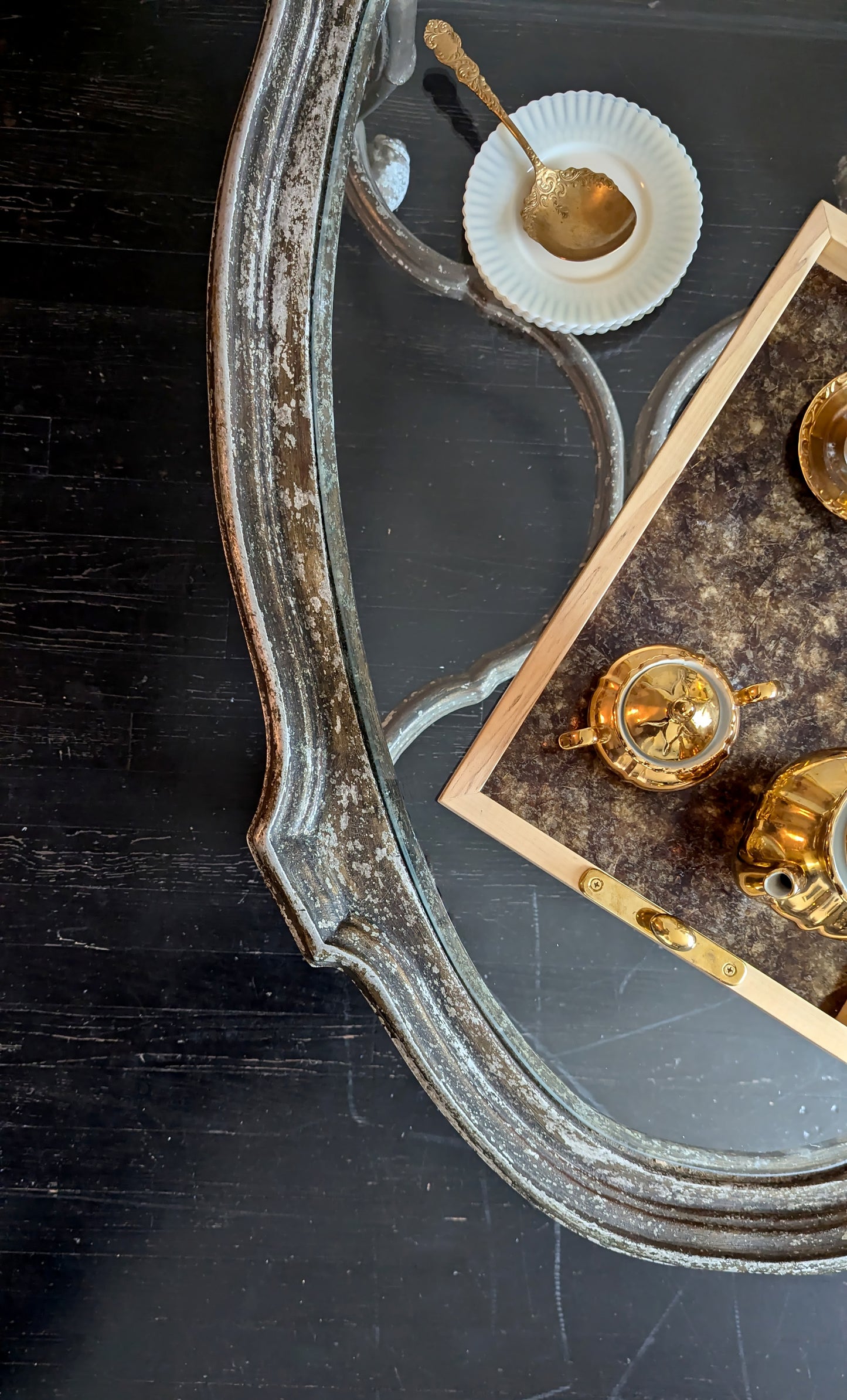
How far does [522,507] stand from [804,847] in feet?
1.16

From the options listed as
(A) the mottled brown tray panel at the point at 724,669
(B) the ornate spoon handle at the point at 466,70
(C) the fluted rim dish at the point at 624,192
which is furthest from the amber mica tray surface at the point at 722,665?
(B) the ornate spoon handle at the point at 466,70

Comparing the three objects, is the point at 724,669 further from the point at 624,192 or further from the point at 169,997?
the point at 169,997

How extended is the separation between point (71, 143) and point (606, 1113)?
1.23 metres

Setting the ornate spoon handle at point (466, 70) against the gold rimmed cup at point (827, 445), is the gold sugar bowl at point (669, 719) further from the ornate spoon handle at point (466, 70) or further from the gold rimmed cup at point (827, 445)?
the ornate spoon handle at point (466, 70)

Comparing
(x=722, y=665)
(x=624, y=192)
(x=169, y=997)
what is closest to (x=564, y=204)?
(x=624, y=192)

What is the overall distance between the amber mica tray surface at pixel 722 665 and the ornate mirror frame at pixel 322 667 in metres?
0.10

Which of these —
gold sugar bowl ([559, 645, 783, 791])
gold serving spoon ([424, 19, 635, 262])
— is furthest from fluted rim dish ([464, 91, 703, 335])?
gold sugar bowl ([559, 645, 783, 791])

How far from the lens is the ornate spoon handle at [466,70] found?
66 centimetres

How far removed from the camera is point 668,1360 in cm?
96

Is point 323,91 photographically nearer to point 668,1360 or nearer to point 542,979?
point 542,979

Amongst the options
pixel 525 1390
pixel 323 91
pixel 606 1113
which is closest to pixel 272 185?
pixel 323 91

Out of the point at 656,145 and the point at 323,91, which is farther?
the point at 656,145

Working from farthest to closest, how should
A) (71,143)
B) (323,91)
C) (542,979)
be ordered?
(71,143)
(542,979)
(323,91)

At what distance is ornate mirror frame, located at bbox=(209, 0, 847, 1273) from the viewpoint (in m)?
0.56
